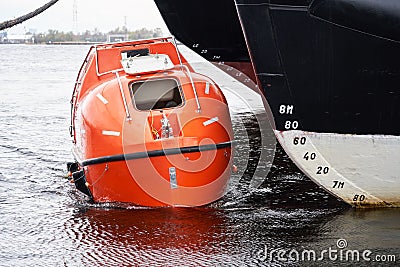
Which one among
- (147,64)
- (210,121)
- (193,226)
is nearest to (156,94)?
(147,64)

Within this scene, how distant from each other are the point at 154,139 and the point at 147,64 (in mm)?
1444

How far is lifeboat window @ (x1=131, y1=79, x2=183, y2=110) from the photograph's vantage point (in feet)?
30.0

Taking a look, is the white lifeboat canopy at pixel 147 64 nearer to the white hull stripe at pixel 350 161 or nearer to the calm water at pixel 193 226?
the calm water at pixel 193 226

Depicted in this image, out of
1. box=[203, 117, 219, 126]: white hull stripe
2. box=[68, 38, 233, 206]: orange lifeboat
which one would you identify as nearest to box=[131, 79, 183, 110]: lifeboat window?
box=[68, 38, 233, 206]: orange lifeboat

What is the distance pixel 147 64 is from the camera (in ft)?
30.9

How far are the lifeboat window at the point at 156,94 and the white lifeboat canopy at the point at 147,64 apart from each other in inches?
7.7

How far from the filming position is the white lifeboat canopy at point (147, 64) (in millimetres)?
9273

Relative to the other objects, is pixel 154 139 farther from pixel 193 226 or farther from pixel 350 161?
pixel 350 161

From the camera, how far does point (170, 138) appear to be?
8.34 metres

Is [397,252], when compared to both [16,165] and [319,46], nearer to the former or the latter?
[319,46]

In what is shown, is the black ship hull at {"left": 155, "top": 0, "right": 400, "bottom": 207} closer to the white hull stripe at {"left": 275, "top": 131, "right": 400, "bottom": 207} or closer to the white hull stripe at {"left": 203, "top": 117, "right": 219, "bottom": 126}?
the white hull stripe at {"left": 275, "top": 131, "right": 400, "bottom": 207}

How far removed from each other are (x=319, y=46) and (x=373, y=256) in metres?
2.50

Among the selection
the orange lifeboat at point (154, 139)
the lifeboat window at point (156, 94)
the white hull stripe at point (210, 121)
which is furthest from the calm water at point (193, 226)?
the lifeboat window at point (156, 94)

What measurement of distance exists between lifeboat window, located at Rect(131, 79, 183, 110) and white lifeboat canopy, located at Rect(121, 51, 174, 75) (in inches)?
7.7
